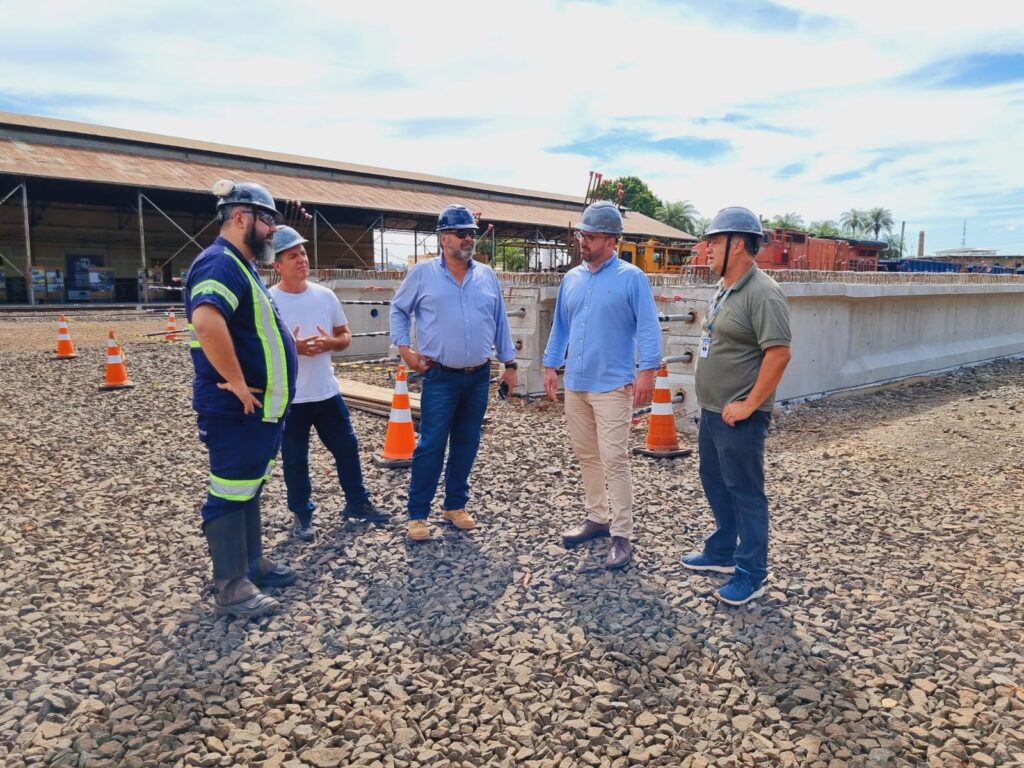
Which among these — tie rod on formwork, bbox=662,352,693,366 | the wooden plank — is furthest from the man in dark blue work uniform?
tie rod on formwork, bbox=662,352,693,366

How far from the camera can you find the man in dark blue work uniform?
10.7 feet

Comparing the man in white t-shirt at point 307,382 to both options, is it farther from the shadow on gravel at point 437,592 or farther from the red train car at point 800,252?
the red train car at point 800,252

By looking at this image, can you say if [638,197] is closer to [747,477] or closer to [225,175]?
[225,175]

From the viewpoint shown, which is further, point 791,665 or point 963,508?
point 963,508

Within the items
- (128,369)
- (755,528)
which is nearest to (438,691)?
(755,528)

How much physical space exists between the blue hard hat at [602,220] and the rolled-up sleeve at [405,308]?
3.81ft

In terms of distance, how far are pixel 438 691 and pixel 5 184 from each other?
31.6m

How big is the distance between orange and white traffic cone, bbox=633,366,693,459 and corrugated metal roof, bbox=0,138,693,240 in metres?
17.4

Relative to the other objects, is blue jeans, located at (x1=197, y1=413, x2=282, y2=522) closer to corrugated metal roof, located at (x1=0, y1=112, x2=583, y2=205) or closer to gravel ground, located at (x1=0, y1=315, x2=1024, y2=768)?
gravel ground, located at (x1=0, y1=315, x2=1024, y2=768)

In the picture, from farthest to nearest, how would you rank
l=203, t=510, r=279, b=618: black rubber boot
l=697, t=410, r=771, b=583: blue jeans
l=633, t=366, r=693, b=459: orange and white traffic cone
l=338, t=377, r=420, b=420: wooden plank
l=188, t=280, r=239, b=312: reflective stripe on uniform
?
l=338, t=377, r=420, b=420: wooden plank
l=633, t=366, r=693, b=459: orange and white traffic cone
l=697, t=410, r=771, b=583: blue jeans
l=203, t=510, r=279, b=618: black rubber boot
l=188, t=280, r=239, b=312: reflective stripe on uniform

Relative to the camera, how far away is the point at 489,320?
15.4 feet

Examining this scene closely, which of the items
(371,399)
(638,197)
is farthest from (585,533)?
(638,197)

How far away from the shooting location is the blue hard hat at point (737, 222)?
368 centimetres

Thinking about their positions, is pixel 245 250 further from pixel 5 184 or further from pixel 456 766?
pixel 5 184
